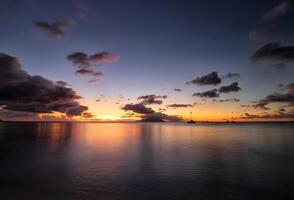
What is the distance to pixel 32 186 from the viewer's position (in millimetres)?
18188

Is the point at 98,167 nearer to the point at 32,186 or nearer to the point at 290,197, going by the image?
the point at 32,186

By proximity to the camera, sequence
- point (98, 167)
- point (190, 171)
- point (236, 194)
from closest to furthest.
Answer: point (236, 194), point (190, 171), point (98, 167)

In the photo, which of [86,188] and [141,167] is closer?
[86,188]

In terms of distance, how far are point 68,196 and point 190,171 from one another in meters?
14.1

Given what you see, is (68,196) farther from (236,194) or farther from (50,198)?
(236,194)

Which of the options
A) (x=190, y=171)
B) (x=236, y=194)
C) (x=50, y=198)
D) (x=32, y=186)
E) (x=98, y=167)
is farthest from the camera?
(x=98, y=167)

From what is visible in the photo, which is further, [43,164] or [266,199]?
[43,164]

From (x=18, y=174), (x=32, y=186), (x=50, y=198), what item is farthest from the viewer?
(x=18, y=174)

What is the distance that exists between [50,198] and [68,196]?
1.22 meters

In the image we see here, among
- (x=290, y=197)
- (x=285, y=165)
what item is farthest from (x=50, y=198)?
(x=285, y=165)

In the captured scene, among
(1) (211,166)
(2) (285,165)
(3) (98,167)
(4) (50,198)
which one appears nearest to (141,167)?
(3) (98,167)

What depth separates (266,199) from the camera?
52.3ft

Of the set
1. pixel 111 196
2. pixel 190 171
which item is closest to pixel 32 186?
pixel 111 196

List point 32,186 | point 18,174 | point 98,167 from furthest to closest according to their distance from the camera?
1. point 98,167
2. point 18,174
3. point 32,186
